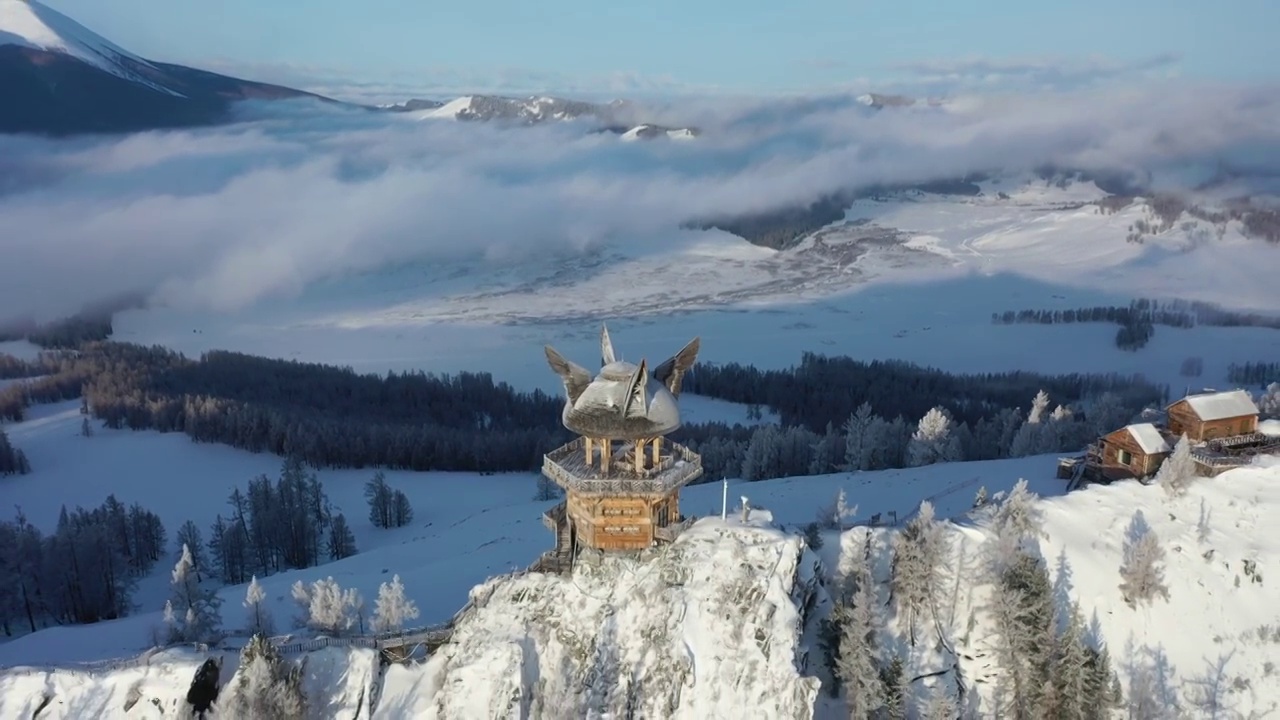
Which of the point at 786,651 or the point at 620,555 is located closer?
the point at 786,651

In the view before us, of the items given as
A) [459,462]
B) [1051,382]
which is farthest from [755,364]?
[459,462]

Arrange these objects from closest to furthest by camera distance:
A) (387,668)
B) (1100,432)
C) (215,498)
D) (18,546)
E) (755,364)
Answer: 1. (387,668)
2. (18,546)
3. (1100,432)
4. (215,498)
5. (755,364)

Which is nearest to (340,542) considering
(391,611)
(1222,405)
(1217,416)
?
(391,611)

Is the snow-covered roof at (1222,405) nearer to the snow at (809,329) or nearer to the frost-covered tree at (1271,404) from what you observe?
the frost-covered tree at (1271,404)

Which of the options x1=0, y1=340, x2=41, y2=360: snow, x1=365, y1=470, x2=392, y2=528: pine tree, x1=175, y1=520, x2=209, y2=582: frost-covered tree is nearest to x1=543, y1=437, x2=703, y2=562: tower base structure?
x1=175, y1=520, x2=209, y2=582: frost-covered tree

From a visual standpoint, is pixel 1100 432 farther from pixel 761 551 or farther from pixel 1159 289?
pixel 1159 289

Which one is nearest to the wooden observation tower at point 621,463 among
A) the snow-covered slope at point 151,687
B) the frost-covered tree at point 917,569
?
the snow-covered slope at point 151,687
